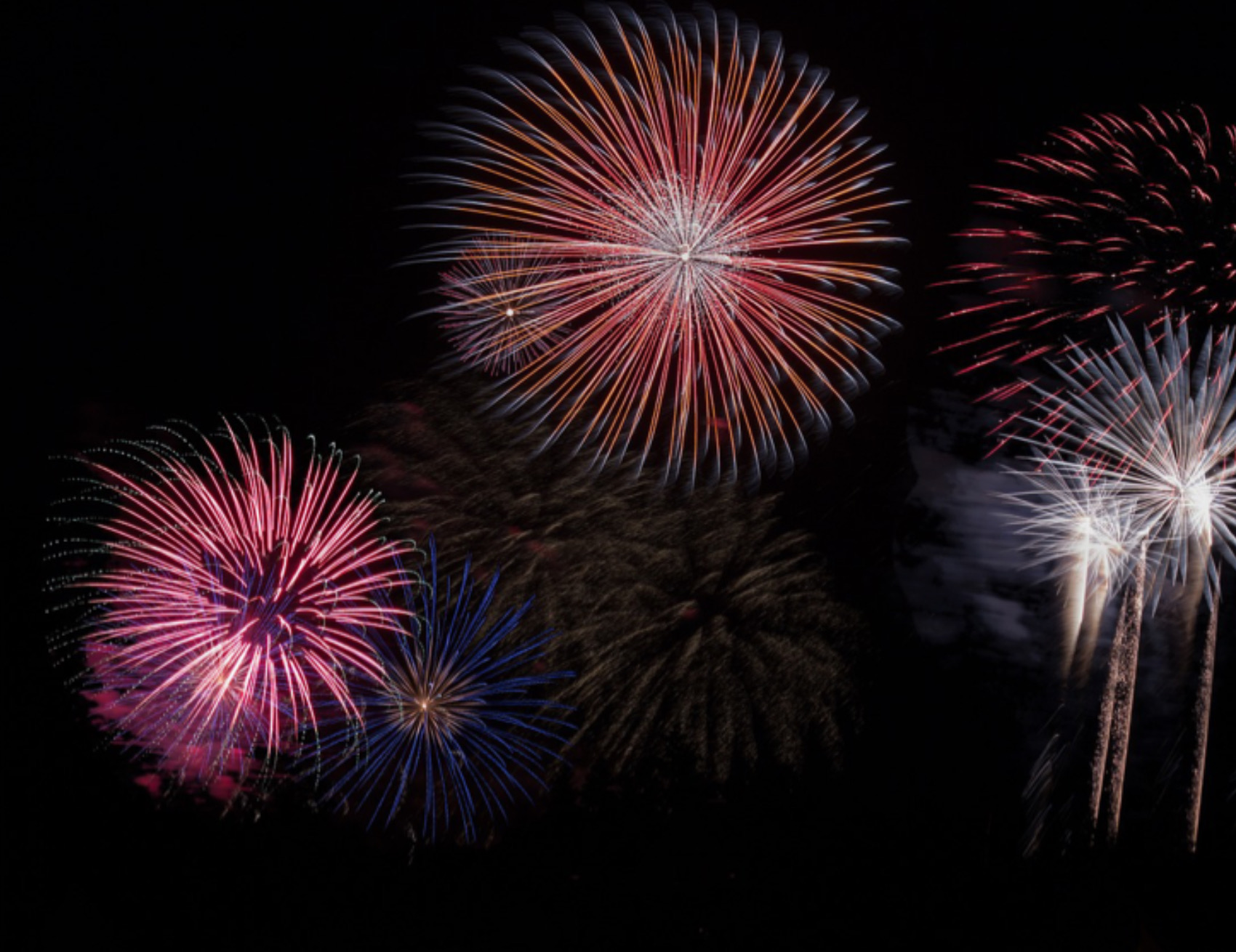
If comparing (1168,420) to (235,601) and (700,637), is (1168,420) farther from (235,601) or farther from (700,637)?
(235,601)

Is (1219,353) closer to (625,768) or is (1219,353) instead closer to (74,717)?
(625,768)

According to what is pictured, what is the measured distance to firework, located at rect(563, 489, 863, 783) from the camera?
6926 mm

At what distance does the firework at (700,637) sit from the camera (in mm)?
6926

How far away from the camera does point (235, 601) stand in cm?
571

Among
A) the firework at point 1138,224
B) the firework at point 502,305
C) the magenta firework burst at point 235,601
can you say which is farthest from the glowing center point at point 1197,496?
the magenta firework burst at point 235,601

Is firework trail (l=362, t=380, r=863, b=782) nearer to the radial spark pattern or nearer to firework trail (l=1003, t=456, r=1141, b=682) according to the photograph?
the radial spark pattern

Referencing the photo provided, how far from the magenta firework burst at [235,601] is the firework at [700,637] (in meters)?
2.18

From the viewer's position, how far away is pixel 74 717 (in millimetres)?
9133

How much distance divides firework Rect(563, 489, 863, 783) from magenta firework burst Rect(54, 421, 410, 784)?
2.18 metres

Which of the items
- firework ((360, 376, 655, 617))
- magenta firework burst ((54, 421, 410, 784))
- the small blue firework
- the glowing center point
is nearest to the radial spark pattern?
the glowing center point

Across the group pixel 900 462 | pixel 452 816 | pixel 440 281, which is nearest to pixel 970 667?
pixel 900 462

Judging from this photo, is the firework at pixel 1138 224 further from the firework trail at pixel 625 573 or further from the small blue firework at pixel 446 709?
the small blue firework at pixel 446 709

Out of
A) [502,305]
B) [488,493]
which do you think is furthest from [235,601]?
[502,305]

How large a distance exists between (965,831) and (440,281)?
918cm
